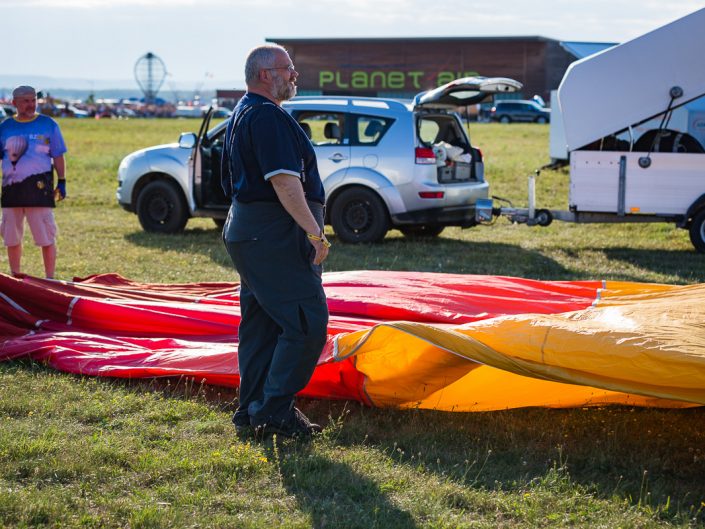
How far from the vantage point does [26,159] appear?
8.79 meters

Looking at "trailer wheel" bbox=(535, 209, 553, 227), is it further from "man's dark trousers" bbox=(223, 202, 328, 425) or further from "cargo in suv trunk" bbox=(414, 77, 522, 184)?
"man's dark trousers" bbox=(223, 202, 328, 425)

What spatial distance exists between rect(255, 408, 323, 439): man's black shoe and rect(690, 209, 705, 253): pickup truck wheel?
27.8 ft

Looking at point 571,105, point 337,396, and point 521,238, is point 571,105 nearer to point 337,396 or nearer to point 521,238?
point 521,238

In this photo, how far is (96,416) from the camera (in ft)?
17.7

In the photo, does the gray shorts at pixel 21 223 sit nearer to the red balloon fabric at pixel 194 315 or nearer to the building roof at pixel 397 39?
the red balloon fabric at pixel 194 315

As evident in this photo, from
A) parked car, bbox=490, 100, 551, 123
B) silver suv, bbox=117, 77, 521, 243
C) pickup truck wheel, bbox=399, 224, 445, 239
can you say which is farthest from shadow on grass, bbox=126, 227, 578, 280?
parked car, bbox=490, 100, 551, 123

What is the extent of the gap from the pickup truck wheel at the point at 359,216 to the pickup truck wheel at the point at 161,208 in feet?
8.35

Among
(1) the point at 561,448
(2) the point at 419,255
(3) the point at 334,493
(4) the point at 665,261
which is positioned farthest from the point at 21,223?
(4) the point at 665,261

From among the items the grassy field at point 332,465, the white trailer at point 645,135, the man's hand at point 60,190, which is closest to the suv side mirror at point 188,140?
the man's hand at point 60,190

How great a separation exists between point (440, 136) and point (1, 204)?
6.61 meters

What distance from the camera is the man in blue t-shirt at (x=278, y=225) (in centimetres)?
470

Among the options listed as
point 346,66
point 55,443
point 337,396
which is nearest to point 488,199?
point 337,396

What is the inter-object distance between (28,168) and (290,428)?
194 inches

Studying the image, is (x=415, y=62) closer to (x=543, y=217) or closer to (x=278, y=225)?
(x=543, y=217)
